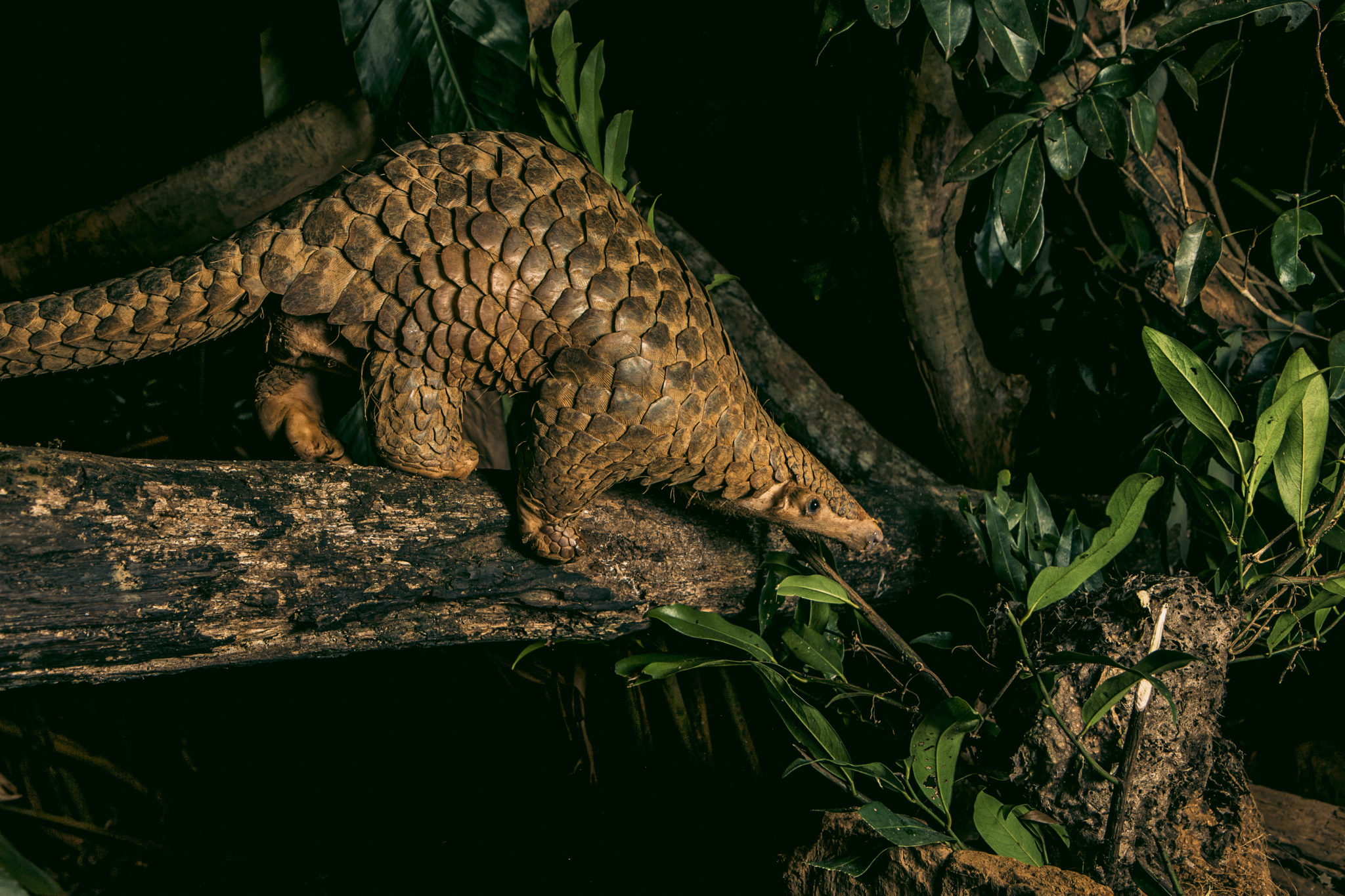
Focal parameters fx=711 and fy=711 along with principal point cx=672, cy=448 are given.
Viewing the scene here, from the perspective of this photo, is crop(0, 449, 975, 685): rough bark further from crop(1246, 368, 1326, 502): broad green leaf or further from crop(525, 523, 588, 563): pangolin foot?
crop(1246, 368, 1326, 502): broad green leaf

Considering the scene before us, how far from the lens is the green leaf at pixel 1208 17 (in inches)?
48.8

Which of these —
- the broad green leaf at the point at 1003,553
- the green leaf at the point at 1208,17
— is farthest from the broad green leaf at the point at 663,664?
the green leaf at the point at 1208,17

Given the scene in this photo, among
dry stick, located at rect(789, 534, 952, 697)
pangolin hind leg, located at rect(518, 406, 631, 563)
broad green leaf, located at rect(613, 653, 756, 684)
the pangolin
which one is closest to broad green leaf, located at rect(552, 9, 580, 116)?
the pangolin

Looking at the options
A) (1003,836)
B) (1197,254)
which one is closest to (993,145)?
(1197,254)

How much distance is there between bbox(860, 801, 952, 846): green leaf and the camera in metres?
1.09

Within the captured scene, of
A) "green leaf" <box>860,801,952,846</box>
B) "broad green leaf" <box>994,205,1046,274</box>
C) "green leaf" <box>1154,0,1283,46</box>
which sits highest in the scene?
"green leaf" <box>1154,0,1283,46</box>

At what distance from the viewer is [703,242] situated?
2627mm

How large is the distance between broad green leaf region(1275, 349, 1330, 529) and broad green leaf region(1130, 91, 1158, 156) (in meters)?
0.48

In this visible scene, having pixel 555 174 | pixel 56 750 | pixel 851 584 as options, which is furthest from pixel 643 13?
pixel 56 750

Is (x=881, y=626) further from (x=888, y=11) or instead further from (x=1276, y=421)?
(x=888, y=11)

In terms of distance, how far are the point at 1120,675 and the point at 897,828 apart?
428mm

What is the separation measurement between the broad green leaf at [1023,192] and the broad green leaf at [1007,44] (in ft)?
0.44

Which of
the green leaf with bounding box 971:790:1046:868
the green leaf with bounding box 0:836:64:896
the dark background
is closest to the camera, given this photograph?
the green leaf with bounding box 0:836:64:896

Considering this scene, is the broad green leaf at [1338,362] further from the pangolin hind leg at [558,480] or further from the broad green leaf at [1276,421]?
the pangolin hind leg at [558,480]
